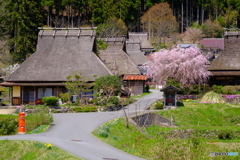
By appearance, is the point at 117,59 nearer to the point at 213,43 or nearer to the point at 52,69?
the point at 52,69

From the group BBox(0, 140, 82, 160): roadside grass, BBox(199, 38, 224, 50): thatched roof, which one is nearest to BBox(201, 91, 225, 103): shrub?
BBox(0, 140, 82, 160): roadside grass

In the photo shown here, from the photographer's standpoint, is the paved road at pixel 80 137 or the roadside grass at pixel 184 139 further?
the roadside grass at pixel 184 139

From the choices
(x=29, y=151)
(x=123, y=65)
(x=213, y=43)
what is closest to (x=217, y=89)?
(x=123, y=65)

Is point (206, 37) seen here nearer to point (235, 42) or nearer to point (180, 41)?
point (180, 41)

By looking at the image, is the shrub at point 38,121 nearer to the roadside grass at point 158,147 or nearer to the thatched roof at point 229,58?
the roadside grass at point 158,147

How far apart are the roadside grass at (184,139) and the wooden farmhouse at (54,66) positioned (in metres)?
9.58

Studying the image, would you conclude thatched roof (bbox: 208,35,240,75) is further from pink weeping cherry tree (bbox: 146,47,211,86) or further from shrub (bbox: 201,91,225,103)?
shrub (bbox: 201,91,225,103)

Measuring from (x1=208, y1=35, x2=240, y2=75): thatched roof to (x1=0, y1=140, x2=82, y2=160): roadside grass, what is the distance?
103 feet

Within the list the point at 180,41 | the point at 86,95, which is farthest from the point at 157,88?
the point at 180,41

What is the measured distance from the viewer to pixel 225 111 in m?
37.9

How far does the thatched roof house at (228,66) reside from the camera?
4830cm

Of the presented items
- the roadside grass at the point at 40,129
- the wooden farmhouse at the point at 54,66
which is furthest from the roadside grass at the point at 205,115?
the roadside grass at the point at 40,129

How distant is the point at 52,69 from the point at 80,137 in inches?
838

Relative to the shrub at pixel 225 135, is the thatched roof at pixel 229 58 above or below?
above
